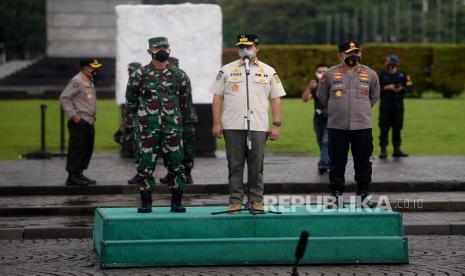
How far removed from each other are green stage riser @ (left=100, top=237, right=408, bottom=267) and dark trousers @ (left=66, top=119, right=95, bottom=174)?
647 cm

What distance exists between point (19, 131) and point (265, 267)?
66.2 feet

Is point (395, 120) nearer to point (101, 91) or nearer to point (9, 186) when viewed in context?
point (9, 186)

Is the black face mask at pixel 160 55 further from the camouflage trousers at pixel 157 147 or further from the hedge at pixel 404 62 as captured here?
the hedge at pixel 404 62

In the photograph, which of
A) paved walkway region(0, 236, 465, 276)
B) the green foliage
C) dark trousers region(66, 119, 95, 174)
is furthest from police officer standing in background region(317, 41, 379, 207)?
the green foliage

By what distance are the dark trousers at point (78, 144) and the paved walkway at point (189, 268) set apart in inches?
182

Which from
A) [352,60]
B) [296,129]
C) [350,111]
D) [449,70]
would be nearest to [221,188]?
[350,111]

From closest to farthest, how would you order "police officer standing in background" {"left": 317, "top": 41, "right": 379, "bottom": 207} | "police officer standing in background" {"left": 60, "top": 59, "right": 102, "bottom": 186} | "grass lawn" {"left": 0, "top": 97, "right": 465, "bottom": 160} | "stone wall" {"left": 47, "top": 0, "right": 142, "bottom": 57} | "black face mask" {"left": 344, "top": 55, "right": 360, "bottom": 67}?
1. "black face mask" {"left": 344, "top": 55, "right": 360, "bottom": 67}
2. "police officer standing in background" {"left": 317, "top": 41, "right": 379, "bottom": 207}
3. "police officer standing in background" {"left": 60, "top": 59, "right": 102, "bottom": 186}
4. "grass lawn" {"left": 0, "top": 97, "right": 465, "bottom": 160}
5. "stone wall" {"left": 47, "top": 0, "right": 142, "bottom": 57}

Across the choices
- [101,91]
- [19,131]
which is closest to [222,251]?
[19,131]

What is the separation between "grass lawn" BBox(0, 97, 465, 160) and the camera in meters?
25.8

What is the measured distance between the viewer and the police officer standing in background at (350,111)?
13.8 m

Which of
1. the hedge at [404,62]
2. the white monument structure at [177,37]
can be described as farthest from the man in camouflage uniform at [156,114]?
the hedge at [404,62]

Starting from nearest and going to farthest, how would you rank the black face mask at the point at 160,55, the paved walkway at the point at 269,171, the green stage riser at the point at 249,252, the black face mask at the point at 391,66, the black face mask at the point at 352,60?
the green stage riser at the point at 249,252, the black face mask at the point at 160,55, the black face mask at the point at 352,60, the paved walkway at the point at 269,171, the black face mask at the point at 391,66

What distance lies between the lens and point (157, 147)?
1223cm

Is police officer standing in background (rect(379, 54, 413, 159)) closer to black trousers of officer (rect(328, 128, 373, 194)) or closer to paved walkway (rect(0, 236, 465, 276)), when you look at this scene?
black trousers of officer (rect(328, 128, 373, 194))
